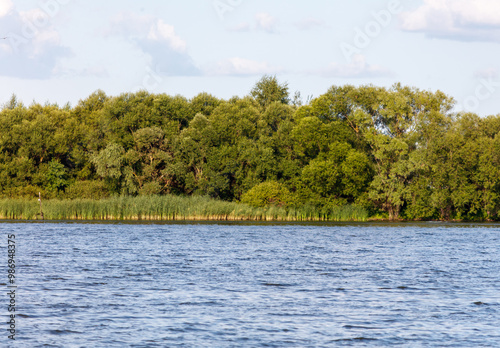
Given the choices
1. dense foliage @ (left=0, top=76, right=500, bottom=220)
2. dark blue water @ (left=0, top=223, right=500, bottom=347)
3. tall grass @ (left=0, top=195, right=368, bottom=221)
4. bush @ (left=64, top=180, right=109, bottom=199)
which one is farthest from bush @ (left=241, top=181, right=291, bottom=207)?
dark blue water @ (left=0, top=223, right=500, bottom=347)

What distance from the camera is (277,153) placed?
3767 inches

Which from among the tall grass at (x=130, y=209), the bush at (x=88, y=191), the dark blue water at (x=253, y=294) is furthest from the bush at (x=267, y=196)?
the dark blue water at (x=253, y=294)

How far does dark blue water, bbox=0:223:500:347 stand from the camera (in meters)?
19.0

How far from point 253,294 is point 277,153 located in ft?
231

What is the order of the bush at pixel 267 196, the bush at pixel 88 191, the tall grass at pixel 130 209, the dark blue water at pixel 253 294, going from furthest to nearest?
1. the bush at pixel 88 191
2. the bush at pixel 267 196
3. the tall grass at pixel 130 209
4. the dark blue water at pixel 253 294

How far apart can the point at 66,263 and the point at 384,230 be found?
134 ft

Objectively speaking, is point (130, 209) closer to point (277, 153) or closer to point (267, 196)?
point (267, 196)

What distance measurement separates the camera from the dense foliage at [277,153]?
283 ft

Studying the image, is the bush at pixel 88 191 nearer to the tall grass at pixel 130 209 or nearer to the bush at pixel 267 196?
the tall grass at pixel 130 209

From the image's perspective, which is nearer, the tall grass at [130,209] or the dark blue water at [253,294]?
the dark blue water at [253,294]

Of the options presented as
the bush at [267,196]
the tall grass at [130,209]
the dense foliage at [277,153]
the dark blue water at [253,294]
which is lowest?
the dark blue water at [253,294]

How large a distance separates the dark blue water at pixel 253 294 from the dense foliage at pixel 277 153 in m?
36.6

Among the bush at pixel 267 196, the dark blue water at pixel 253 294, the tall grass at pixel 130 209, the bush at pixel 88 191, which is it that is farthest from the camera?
the bush at pixel 88 191

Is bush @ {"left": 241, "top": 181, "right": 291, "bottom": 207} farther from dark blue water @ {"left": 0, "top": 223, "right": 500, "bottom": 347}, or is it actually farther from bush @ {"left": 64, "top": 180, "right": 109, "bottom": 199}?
dark blue water @ {"left": 0, "top": 223, "right": 500, "bottom": 347}
